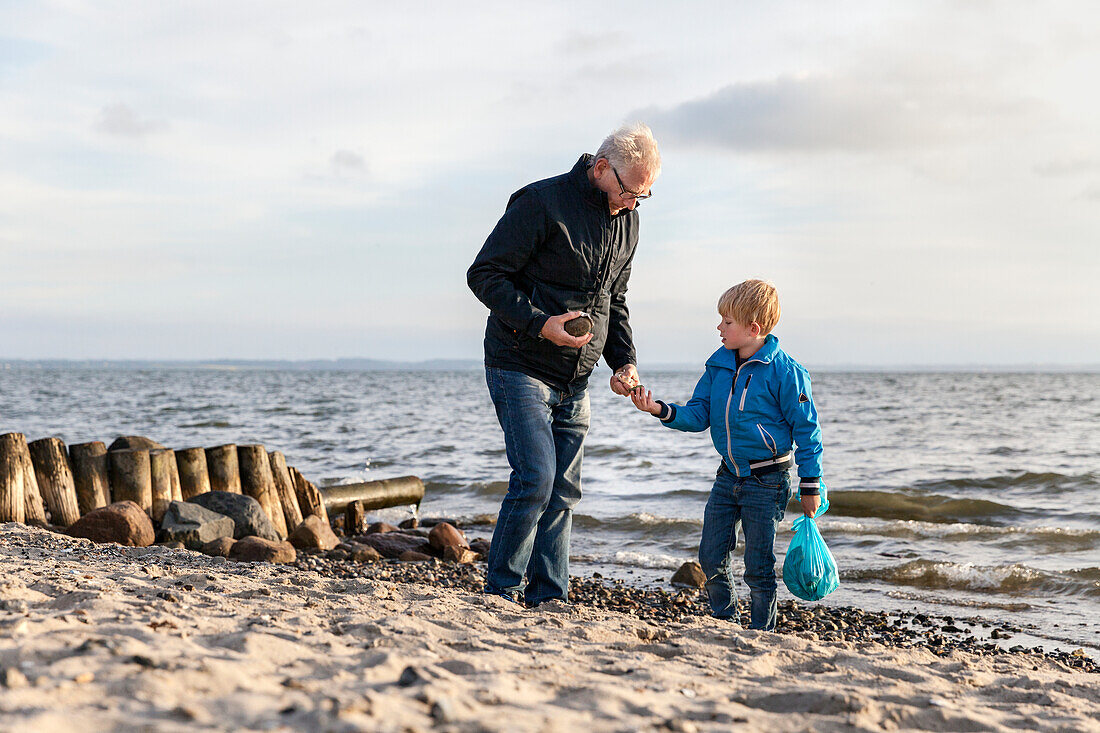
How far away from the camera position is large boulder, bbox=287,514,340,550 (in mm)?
7965

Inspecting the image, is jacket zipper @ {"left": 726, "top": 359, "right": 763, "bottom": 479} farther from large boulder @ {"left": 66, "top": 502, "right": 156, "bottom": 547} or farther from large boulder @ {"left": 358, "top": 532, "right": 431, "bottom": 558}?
large boulder @ {"left": 66, "top": 502, "right": 156, "bottom": 547}

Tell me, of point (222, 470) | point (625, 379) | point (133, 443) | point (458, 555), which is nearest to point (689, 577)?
point (458, 555)

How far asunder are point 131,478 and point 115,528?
1.00 metres

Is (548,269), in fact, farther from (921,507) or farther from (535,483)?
(921,507)

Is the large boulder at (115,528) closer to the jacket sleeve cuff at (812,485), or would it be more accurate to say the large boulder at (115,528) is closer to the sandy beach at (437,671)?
the sandy beach at (437,671)

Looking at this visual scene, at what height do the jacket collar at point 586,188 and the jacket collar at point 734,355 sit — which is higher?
the jacket collar at point 586,188

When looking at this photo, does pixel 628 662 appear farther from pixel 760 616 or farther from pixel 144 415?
pixel 144 415

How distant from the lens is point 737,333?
4270 mm

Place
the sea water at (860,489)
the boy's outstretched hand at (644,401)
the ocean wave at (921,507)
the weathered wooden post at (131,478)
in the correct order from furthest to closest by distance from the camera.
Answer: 1. the ocean wave at (921,507)
2. the weathered wooden post at (131,478)
3. the sea water at (860,489)
4. the boy's outstretched hand at (644,401)

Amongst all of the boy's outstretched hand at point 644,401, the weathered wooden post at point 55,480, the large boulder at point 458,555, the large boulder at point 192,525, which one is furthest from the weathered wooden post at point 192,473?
the boy's outstretched hand at point 644,401

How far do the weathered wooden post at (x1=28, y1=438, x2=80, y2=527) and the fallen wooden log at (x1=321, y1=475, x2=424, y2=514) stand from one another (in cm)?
271

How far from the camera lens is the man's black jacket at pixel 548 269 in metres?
4.13

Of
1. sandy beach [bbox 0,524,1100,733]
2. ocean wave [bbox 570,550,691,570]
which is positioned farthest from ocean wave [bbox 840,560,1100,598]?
sandy beach [bbox 0,524,1100,733]

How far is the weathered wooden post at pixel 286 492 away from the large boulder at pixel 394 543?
791 millimetres
